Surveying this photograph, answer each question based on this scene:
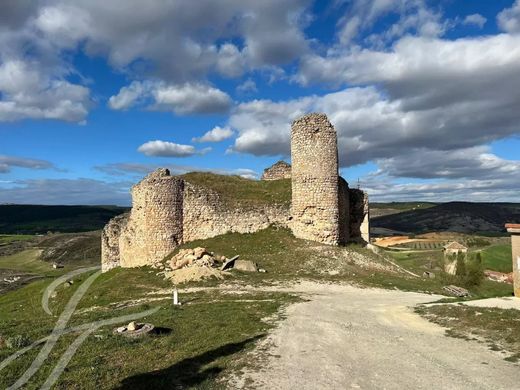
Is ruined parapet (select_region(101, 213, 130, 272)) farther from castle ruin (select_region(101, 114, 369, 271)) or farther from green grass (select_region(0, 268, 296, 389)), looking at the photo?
green grass (select_region(0, 268, 296, 389))

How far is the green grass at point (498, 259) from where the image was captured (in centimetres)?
5916

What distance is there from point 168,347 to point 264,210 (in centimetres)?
2168

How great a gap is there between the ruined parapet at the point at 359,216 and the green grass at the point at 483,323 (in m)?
19.9

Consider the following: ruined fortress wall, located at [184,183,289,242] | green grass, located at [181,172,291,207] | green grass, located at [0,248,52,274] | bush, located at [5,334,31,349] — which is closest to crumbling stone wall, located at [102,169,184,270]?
ruined fortress wall, located at [184,183,289,242]

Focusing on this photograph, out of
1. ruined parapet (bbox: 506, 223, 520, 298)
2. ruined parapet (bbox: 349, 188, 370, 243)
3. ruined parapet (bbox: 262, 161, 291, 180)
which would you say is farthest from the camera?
ruined parapet (bbox: 262, 161, 291, 180)

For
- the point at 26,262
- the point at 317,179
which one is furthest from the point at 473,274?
the point at 26,262

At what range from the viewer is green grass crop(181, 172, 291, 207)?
33.0 metres

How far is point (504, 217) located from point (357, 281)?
189 metres

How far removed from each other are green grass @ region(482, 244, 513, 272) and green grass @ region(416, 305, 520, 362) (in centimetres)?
5080

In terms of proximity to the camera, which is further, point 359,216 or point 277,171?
point 277,171

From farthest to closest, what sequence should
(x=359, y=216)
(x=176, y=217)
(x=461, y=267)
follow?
1. (x=461, y=267)
2. (x=359, y=216)
3. (x=176, y=217)

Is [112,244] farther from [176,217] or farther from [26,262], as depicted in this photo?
[26,262]

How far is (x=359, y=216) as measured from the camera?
35.3 metres

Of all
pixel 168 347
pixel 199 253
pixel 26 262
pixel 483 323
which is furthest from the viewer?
pixel 26 262
